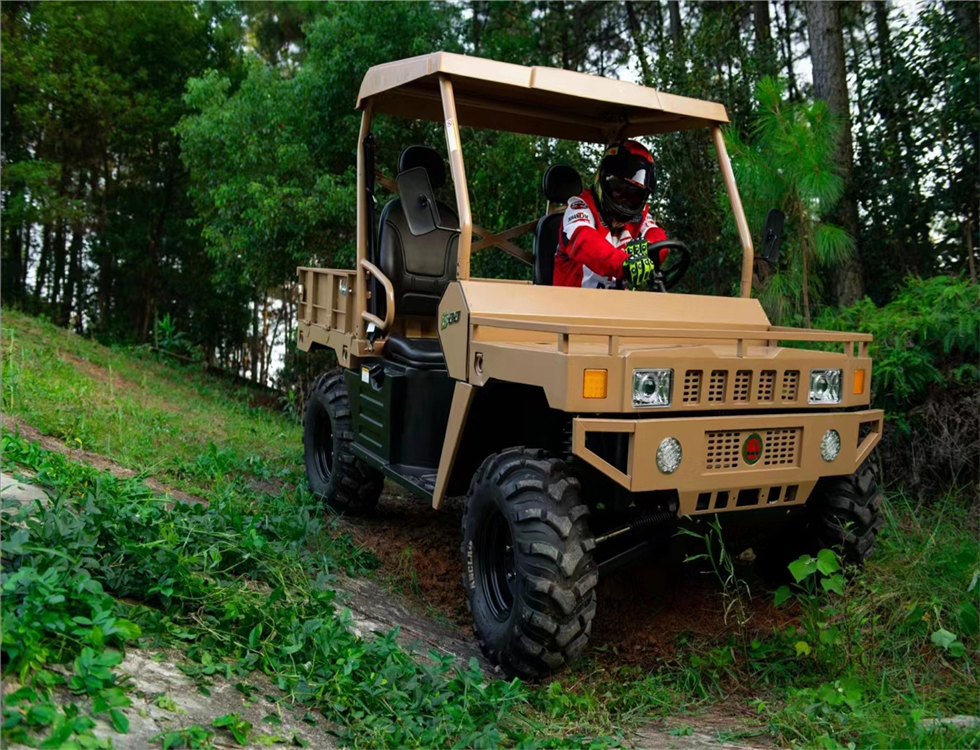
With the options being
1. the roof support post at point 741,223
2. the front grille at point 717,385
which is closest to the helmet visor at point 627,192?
the roof support post at point 741,223

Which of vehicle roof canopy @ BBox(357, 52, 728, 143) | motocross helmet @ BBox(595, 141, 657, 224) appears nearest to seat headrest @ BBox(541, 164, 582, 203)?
vehicle roof canopy @ BBox(357, 52, 728, 143)

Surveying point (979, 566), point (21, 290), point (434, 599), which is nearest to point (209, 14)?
point (21, 290)

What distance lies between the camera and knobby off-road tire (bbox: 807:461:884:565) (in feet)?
13.1

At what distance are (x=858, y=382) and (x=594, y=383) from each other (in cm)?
140

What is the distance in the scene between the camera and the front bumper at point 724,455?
3234 mm

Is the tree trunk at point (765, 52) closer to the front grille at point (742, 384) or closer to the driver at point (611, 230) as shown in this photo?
the driver at point (611, 230)

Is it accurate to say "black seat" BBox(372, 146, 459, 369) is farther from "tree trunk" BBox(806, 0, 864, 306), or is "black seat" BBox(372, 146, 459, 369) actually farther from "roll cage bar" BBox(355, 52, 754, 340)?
"tree trunk" BBox(806, 0, 864, 306)

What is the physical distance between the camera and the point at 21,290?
19.0 meters

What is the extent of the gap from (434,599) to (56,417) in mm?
3025

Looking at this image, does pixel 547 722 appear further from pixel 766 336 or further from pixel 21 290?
pixel 21 290

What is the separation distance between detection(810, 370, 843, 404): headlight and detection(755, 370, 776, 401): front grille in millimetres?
237

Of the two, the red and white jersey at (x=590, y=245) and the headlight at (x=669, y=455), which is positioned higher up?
the red and white jersey at (x=590, y=245)

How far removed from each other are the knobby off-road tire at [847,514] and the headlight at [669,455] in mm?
1058

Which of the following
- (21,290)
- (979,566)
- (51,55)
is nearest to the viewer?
(979,566)
